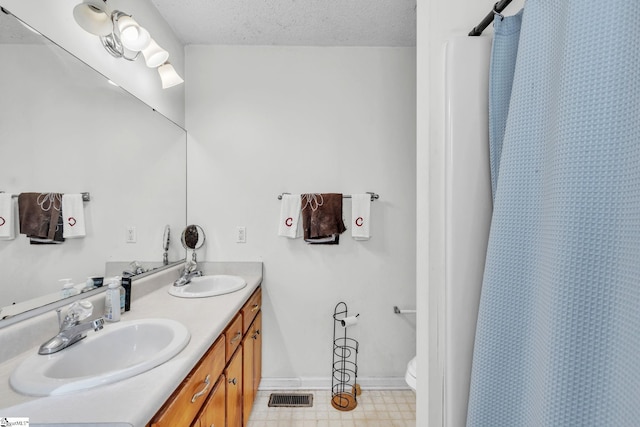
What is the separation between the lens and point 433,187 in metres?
0.70

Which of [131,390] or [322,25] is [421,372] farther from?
[322,25]

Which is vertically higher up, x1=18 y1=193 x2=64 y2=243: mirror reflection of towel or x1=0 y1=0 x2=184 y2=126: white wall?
x1=0 y1=0 x2=184 y2=126: white wall

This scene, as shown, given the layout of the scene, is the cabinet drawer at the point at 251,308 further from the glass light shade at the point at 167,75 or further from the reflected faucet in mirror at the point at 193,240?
the glass light shade at the point at 167,75

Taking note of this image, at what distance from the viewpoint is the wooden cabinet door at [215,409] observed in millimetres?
1042

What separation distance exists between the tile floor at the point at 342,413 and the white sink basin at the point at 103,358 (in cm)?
108

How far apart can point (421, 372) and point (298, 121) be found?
1890 millimetres

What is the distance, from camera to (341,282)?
7.24ft

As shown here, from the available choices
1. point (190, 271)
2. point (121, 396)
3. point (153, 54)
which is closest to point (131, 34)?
point (153, 54)

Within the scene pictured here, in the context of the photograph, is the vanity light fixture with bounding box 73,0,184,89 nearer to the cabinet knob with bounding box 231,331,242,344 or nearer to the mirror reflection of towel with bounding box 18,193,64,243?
the mirror reflection of towel with bounding box 18,193,64,243

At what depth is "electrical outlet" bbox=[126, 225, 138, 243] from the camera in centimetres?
159

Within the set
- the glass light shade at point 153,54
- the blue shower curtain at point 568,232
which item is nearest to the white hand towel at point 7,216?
the glass light shade at point 153,54

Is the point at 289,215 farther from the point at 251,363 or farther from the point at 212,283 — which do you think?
the point at 251,363

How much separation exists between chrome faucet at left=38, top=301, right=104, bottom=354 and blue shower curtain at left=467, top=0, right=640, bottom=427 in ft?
3.94

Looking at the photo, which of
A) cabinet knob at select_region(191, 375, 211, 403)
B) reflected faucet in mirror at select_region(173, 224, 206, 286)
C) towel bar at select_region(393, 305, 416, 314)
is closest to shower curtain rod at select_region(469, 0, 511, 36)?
cabinet knob at select_region(191, 375, 211, 403)
